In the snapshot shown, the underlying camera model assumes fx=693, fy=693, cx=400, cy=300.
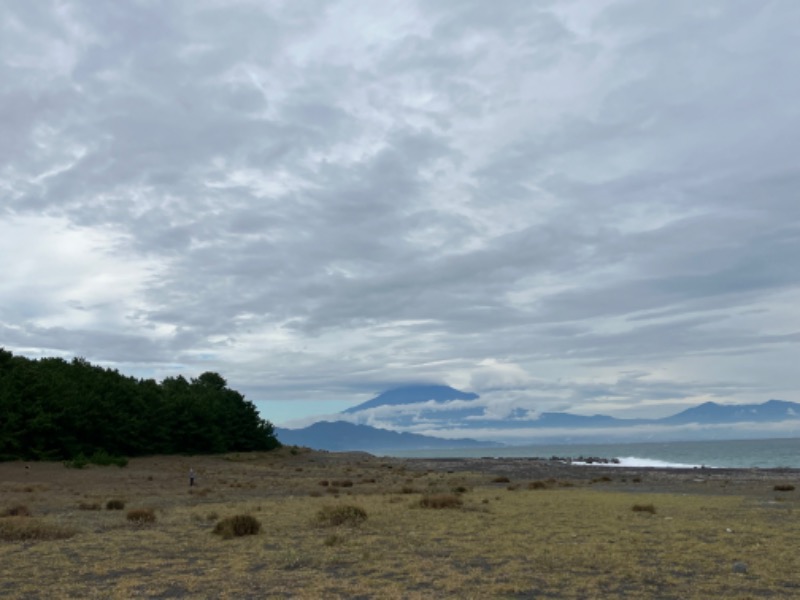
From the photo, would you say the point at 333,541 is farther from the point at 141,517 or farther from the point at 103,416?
the point at 103,416

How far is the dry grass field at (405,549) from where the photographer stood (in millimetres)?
11633

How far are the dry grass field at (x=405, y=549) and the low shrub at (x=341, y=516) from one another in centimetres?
5

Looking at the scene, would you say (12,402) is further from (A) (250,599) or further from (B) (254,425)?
(A) (250,599)

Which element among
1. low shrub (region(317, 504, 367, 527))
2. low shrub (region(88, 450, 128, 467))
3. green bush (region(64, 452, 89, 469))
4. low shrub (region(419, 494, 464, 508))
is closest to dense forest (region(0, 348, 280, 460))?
low shrub (region(88, 450, 128, 467))

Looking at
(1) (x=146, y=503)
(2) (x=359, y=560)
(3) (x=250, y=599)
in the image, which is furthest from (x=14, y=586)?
(1) (x=146, y=503)

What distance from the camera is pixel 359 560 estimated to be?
1421cm

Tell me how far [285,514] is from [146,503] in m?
8.12

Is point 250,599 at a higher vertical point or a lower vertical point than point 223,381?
lower

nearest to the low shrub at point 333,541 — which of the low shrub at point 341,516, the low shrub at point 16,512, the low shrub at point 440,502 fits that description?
the low shrub at point 341,516

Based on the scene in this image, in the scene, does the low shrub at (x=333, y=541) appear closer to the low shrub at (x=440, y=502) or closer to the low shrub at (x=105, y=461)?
the low shrub at (x=440, y=502)

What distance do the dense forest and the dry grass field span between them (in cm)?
3068

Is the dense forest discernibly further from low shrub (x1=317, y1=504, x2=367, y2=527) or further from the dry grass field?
low shrub (x1=317, y1=504, x2=367, y2=527)

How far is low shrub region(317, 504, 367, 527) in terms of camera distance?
19.9 meters

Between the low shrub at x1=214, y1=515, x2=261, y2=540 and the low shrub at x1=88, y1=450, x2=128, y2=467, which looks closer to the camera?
the low shrub at x1=214, y1=515, x2=261, y2=540
